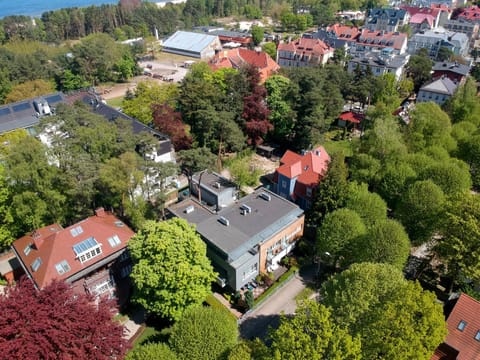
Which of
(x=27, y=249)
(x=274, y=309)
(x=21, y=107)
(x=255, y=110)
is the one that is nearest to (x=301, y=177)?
(x=255, y=110)

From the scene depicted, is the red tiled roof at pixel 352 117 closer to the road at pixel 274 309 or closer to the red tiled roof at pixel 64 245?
the road at pixel 274 309

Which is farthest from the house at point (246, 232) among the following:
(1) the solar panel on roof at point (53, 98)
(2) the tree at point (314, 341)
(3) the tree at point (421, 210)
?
(1) the solar panel on roof at point (53, 98)

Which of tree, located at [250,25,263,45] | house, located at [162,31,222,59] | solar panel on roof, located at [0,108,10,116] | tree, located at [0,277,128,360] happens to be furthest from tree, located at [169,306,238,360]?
tree, located at [250,25,263,45]

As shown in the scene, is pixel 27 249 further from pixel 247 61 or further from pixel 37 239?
pixel 247 61

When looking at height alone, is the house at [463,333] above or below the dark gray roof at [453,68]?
below

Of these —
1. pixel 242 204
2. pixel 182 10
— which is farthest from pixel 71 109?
pixel 182 10

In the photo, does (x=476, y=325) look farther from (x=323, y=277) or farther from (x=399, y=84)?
(x=399, y=84)

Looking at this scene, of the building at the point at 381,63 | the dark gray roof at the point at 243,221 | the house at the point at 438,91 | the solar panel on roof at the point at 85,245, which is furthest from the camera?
the building at the point at 381,63
